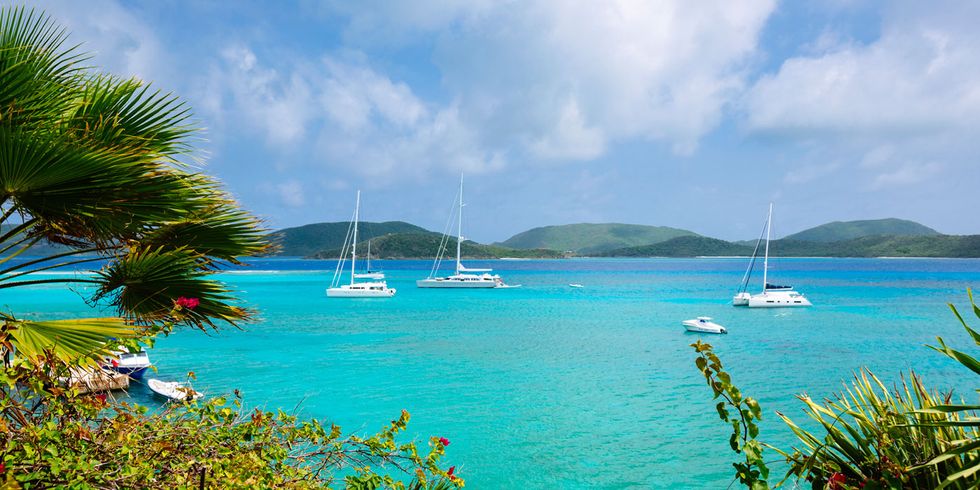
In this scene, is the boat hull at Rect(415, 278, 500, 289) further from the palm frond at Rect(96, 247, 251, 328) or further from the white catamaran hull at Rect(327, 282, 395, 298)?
the palm frond at Rect(96, 247, 251, 328)

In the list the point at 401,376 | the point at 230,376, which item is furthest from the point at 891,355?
the point at 230,376

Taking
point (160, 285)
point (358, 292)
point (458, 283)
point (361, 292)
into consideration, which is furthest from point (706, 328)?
point (458, 283)

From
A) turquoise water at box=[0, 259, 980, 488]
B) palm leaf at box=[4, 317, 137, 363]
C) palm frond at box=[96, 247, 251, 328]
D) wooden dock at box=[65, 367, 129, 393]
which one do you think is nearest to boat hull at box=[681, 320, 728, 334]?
turquoise water at box=[0, 259, 980, 488]

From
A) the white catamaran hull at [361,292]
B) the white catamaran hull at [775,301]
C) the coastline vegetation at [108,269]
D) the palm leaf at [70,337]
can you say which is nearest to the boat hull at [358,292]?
the white catamaran hull at [361,292]

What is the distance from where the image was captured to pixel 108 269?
5.05 meters

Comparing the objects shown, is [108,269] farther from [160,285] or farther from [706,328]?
[706,328]

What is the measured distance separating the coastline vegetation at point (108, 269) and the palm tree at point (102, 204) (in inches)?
0.5

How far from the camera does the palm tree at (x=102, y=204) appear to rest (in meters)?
3.96

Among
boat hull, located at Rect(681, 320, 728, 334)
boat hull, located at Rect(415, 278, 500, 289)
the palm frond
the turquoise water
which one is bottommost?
the turquoise water

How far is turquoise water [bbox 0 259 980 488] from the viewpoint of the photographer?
1557 cm

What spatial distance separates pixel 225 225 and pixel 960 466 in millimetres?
6132

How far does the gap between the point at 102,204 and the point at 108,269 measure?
106 cm

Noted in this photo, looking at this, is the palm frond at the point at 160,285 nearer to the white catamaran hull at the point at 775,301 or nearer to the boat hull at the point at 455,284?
the white catamaran hull at the point at 775,301

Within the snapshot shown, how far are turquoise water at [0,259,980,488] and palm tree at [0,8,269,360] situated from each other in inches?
26.4
